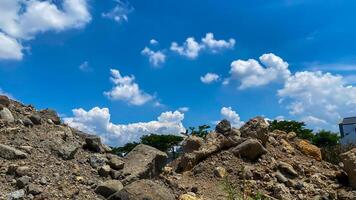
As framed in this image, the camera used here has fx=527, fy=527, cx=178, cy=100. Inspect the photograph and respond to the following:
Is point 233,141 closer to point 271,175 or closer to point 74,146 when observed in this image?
point 271,175

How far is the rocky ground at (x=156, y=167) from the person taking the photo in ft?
29.1

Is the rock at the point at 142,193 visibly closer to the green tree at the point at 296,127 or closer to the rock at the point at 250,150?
the rock at the point at 250,150

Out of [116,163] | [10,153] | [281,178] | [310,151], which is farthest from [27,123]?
[310,151]

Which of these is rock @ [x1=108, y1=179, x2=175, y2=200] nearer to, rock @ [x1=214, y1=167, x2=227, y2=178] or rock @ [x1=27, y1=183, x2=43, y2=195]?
rock @ [x1=27, y1=183, x2=43, y2=195]

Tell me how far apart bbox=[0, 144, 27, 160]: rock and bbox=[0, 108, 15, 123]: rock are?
146cm

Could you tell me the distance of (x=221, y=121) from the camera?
13234 mm

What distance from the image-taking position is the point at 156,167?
35.8ft

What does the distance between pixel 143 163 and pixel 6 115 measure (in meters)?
3.08

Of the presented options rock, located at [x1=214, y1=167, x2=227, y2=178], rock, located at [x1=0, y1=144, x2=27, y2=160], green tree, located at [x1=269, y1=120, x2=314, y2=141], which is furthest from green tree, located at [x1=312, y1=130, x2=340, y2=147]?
rock, located at [x1=0, y1=144, x2=27, y2=160]

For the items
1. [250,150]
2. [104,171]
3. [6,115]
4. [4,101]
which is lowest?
[104,171]

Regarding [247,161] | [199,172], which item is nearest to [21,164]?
[199,172]

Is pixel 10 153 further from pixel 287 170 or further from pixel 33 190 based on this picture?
pixel 287 170

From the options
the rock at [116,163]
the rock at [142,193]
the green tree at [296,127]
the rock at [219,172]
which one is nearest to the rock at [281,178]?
the rock at [219,172]

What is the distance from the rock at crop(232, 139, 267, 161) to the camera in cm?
1169
